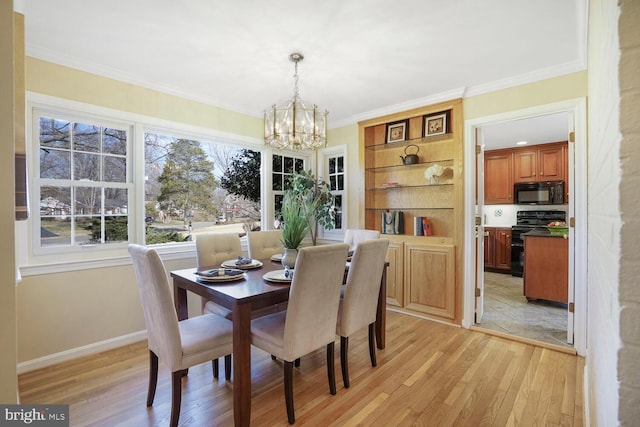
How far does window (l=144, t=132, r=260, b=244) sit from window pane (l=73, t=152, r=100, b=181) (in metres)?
0.45

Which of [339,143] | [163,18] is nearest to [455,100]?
[339,143]

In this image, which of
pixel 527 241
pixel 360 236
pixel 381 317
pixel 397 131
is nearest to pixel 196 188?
pixel 360 236

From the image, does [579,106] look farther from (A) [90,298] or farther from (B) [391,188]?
(A) [90,298]

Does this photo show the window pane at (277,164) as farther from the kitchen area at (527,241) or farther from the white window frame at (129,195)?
the kitchen area at (527,241)

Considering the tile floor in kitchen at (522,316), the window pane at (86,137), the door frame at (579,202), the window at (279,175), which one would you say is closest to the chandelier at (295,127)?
Result: the window pane at (86,137)

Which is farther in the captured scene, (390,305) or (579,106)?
(390,305)

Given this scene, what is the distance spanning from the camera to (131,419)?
180 centimetres

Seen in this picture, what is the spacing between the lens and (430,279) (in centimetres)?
349

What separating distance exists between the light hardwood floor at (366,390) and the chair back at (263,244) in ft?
3.25

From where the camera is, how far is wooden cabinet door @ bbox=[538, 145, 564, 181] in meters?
5.30

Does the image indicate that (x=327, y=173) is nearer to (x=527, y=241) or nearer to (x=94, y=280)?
(x=527, y=241)

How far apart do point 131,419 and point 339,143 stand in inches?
149

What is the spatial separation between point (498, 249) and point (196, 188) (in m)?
5.55

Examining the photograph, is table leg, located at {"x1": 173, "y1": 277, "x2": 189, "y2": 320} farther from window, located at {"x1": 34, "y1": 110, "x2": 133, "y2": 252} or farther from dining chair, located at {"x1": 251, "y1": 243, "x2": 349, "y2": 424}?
window, located at {"x1": 34, "y1": 110, "x2": 133, "y2": 252}
